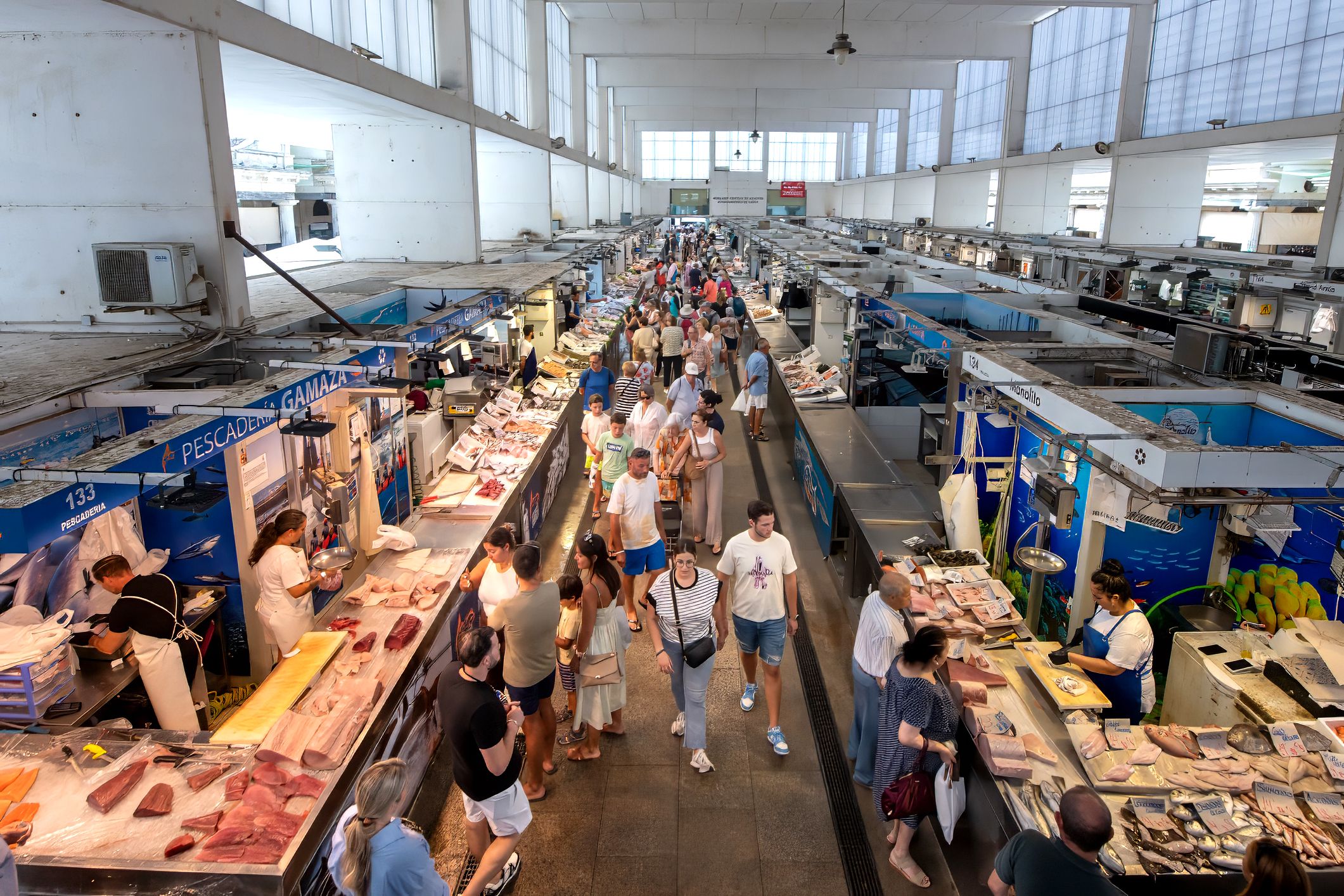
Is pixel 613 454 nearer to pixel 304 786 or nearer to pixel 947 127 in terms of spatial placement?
pixel 304 786

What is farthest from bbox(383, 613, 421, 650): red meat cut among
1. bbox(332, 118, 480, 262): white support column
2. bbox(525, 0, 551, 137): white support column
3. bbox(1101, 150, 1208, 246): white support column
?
bbox(1101, 150, 1208, 246): white support column

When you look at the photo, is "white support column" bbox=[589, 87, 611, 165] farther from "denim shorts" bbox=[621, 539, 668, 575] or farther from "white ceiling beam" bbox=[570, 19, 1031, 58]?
"denim shorts" bbox=[621, 539, 668, 575]

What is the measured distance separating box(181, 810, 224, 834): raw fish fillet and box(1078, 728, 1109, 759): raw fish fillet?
4139 mm

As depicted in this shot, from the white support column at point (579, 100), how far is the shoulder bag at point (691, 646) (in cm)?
1873

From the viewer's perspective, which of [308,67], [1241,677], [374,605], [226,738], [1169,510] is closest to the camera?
[226,738]

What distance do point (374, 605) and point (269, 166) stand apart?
20.5m

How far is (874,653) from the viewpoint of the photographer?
4.89 m

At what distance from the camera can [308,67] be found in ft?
21.1

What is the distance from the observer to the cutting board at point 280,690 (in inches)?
173

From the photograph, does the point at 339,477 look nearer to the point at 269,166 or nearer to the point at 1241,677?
the point at 1241,677

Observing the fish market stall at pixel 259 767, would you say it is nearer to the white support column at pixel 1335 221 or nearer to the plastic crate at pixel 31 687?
the plastic crate at pixel 31 687

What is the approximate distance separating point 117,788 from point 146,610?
48.5 inches

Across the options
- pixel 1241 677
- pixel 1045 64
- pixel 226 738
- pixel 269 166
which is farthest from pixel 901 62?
pixel 226 738

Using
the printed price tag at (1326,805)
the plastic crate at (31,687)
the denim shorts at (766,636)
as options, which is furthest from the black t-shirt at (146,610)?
the printed price tag at (1326,805)
